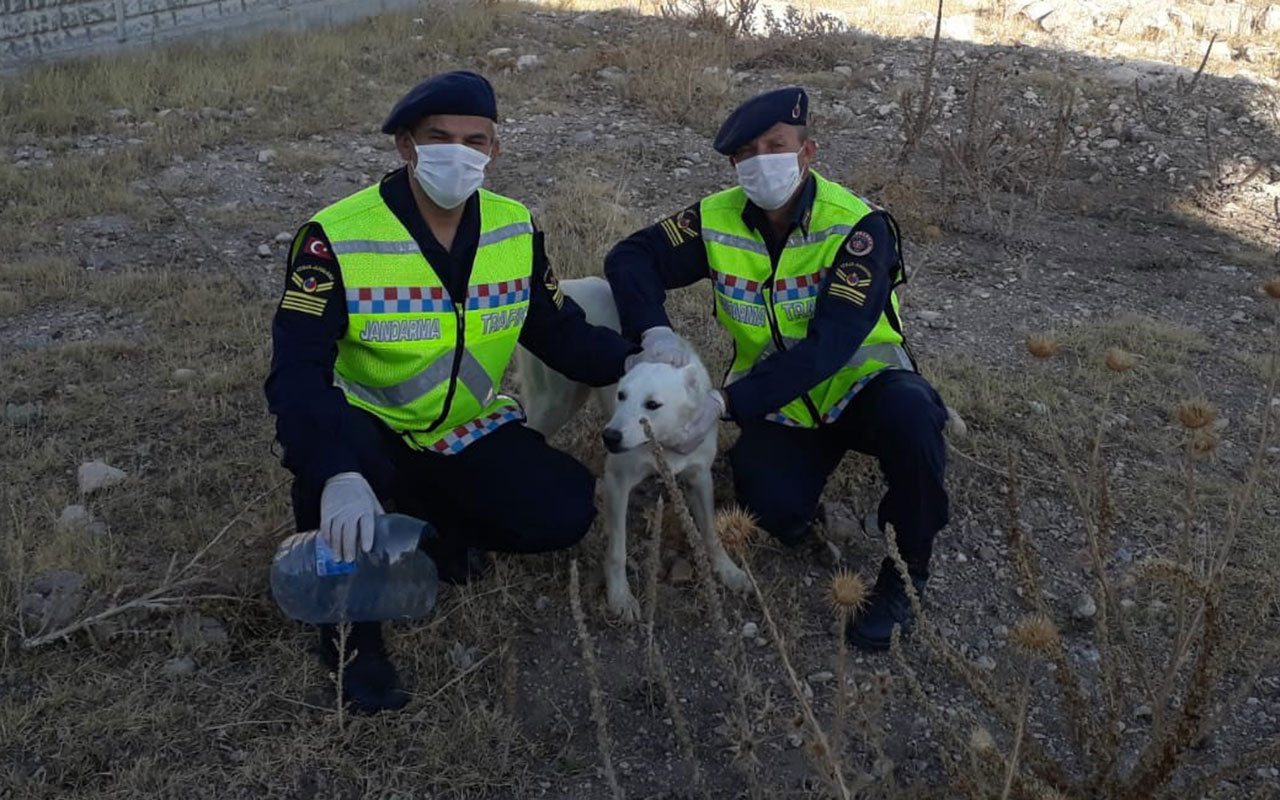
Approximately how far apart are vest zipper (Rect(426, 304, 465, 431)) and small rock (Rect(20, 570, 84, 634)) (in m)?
0.96

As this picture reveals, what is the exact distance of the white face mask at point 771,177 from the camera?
3033 mm

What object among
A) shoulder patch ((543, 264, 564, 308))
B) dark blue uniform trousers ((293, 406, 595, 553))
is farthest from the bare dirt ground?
shoulder patch ((543, 264, 564, 308))

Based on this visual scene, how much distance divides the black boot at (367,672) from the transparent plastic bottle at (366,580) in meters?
0.04

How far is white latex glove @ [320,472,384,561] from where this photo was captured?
2451mm

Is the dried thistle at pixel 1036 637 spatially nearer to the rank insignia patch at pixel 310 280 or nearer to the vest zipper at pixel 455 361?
the vest zipper at pixel 455 361

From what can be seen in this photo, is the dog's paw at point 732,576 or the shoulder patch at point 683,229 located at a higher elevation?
the shoulder patch at point 683,229

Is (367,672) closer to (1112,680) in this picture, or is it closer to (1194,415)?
(1112,680)

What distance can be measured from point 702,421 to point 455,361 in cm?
65

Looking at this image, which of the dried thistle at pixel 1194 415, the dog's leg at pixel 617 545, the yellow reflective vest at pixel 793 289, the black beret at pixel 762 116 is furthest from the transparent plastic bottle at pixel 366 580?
the dried thistle at pixel 1194 415

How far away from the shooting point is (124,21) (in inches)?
327

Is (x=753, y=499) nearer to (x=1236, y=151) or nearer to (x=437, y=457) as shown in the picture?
(x=437, y=457)

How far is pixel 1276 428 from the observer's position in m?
4.12

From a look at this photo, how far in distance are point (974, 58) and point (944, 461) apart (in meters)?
6.80

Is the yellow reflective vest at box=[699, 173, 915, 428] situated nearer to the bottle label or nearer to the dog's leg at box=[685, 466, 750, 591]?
the dog's leg at box=[685, 466, 750, 591]
